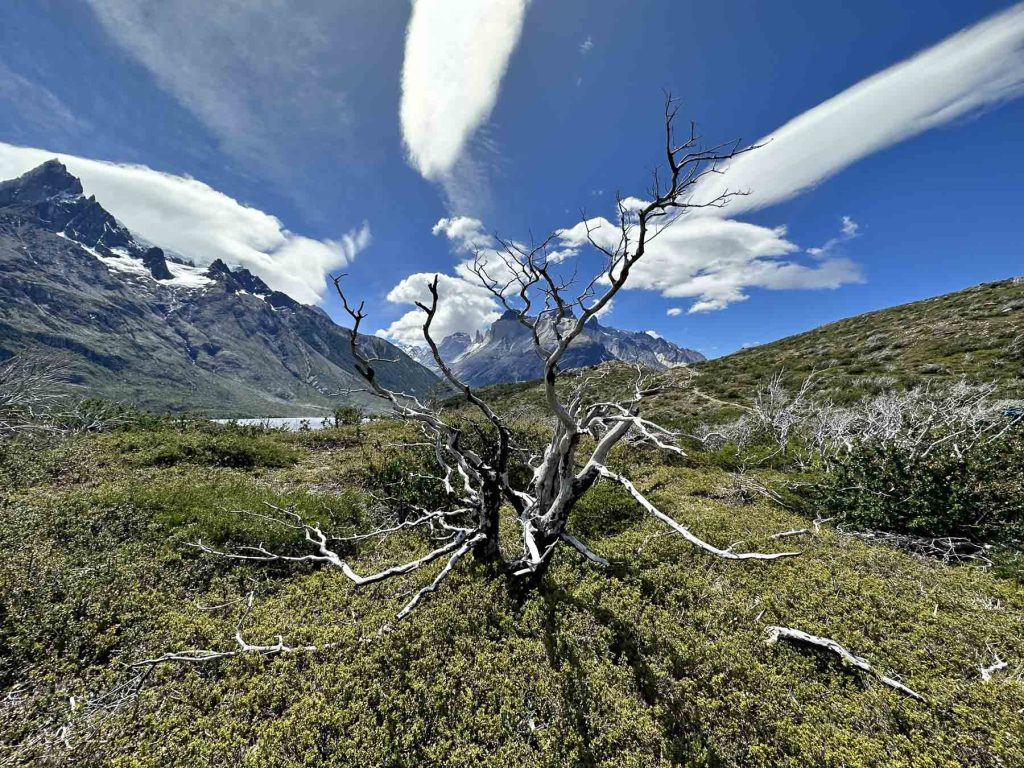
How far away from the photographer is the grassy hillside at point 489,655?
4.92 m

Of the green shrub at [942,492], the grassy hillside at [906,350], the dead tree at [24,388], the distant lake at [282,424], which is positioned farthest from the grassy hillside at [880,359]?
the dead tree at [24,388]

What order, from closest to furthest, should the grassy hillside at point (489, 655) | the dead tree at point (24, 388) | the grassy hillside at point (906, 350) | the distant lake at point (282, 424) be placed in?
the grassy hillside at point (489, 655)
the dead tree at point (24, 388)
the distant lake at point (282, 424)
the grassy hillside at point (906, 350)

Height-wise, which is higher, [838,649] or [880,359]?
[880,359]

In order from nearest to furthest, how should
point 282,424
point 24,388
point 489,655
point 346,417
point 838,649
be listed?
1. point 838,649
2. point 489,655
3. point 24,388
4. point 346,417
5. point 282,424

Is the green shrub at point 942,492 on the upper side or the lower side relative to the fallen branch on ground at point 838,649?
upper

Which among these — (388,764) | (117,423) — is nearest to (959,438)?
(388,764)

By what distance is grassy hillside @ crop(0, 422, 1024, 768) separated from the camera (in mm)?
4918

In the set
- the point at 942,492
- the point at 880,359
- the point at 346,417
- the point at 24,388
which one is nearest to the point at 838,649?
the point at 942,492

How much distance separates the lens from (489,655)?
20.8 ft

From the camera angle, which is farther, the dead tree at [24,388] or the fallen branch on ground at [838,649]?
the dead tree at [24,388]

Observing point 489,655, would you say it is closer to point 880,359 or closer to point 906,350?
point 880,359

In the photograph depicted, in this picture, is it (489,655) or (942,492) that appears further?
(942,492)

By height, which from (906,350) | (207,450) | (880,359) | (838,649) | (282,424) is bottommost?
(838,649)

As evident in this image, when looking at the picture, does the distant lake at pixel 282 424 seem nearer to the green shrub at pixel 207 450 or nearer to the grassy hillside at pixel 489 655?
the green shrub at pixel 207 450
